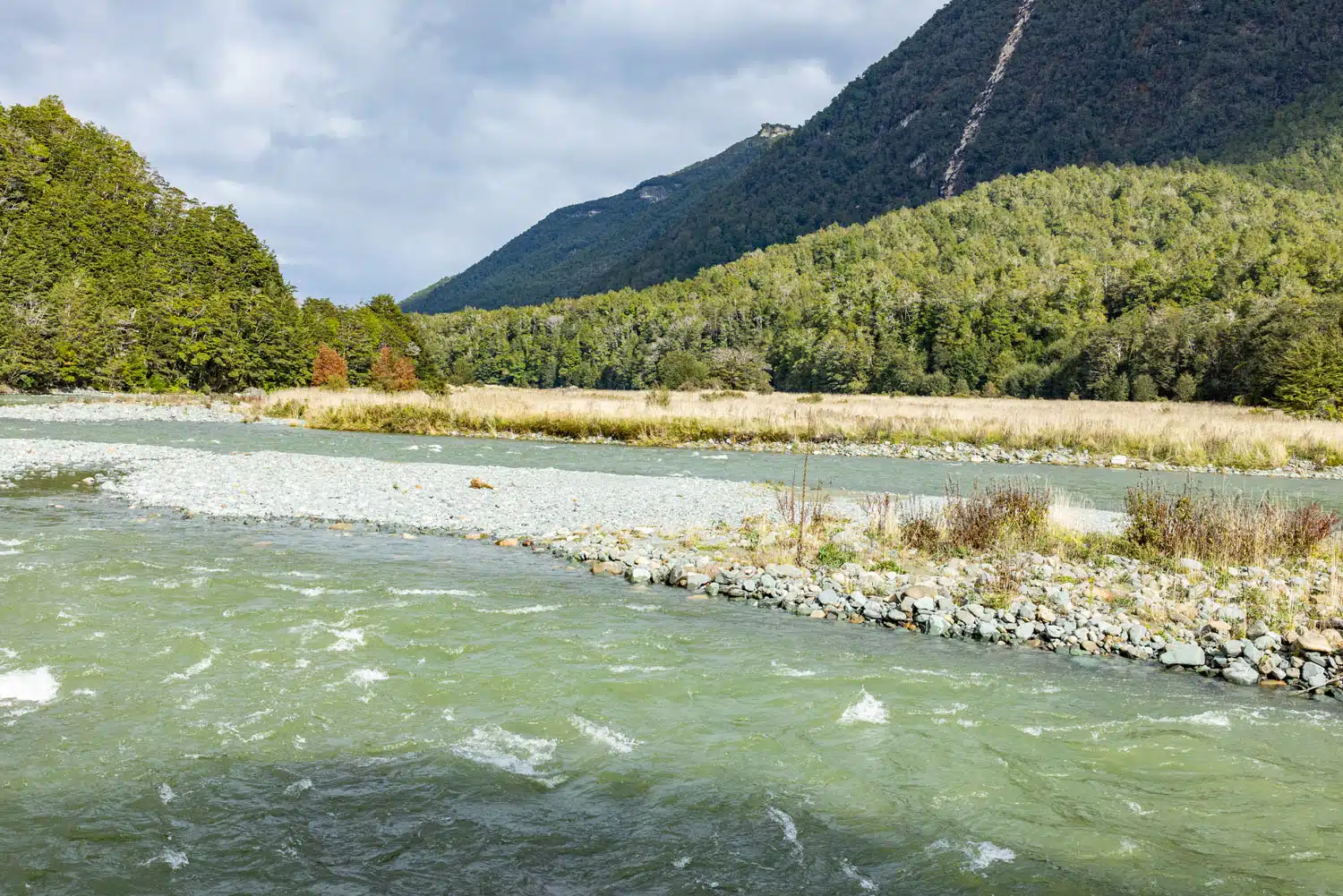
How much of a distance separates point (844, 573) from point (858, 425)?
25.3 m

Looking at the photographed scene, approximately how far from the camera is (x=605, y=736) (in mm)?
6488

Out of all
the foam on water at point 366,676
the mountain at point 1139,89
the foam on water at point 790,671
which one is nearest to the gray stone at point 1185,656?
the foam on water at point 790,671

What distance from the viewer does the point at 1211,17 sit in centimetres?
16475

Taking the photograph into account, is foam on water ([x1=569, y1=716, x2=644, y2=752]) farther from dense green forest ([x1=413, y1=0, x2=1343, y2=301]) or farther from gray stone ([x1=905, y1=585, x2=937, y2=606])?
dense green forest ([x1=413, y1=0, x2=1343, y2=301])

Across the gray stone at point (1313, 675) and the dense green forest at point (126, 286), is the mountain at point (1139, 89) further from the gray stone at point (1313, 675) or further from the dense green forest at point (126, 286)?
the gray stone at point (1313, 675)

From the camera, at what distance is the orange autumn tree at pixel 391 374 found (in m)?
65.0

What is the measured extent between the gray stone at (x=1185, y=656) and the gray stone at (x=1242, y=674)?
25 cm

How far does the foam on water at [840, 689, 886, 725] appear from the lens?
6.91 metres

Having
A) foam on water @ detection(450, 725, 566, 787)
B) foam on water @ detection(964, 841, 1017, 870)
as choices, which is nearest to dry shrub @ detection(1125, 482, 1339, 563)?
foam on water @ detection(964, 841, 1017, 870)

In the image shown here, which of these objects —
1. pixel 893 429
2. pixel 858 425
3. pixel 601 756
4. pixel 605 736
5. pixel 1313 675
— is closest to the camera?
pixel 601 756

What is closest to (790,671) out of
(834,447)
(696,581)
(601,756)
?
(601,756)

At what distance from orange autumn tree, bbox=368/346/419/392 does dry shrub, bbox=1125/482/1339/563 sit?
58634 millimetres

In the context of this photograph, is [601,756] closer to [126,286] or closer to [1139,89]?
[126,286]

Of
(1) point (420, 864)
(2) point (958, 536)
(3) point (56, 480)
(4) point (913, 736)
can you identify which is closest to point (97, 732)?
(1) point (420, 864)
